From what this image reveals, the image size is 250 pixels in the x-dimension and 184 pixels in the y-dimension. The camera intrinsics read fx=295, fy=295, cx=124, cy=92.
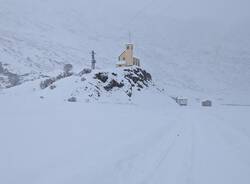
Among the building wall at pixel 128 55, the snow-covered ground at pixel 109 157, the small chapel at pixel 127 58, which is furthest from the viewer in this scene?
the building wall at pixel 128 55

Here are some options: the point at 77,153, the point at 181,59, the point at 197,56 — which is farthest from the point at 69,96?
the point at 197,56

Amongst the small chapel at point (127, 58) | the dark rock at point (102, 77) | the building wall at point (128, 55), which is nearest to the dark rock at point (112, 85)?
the dark rock at point (102, 77)

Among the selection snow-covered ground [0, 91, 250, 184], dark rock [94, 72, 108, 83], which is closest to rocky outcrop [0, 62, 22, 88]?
dark rock [94, 72, 108, 83]

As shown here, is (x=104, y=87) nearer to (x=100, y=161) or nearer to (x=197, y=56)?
(x=100, y=161)

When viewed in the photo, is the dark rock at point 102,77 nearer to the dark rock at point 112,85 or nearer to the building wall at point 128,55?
the dark rock at point 112,85

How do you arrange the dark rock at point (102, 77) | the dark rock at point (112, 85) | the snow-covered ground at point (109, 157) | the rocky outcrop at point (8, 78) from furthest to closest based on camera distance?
1. the rocky outcrop at point (8, 78)
2. the dark rock at point (102, 77)
3. the dark rock at point (112, 85)
4. the snow-covered ground at point (109, 157)

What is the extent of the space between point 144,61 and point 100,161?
421 ft

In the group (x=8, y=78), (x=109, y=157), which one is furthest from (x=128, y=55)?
(x=109, y=157)

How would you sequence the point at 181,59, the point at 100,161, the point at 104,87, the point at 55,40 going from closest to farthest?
1. the point at 100,161
2. the point at 104,87
3. the point at 55,40
4. the point at 181,59

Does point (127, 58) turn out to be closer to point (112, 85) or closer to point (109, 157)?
point (112, 85)

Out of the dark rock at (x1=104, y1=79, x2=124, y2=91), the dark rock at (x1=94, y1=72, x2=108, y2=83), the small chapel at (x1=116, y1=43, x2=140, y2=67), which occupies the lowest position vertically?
the dark rock at (x1=104, y1=79, x2=124, y2=91)

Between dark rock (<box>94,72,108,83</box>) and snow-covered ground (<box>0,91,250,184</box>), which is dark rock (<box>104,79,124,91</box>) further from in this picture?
snow-covered ground (<box>0,91,250,184</box>)

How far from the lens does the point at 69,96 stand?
41094 mm

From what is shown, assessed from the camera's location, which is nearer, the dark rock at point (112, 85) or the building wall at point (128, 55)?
the dark rock at point (112, 85)
